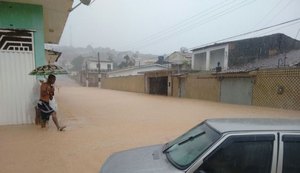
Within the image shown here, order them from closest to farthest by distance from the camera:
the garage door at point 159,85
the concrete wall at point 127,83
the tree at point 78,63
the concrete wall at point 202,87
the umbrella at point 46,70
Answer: the umbrella at point 46,70 < the concrete wall at point 202,87 < the garage door at point 159,85 < the concrete wall at point 127,83 < the tree at point 78,63

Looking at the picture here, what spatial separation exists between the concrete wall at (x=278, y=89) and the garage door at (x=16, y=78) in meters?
Result: 13.3

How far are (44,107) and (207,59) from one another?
90.1 feet

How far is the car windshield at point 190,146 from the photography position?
254 centimetres

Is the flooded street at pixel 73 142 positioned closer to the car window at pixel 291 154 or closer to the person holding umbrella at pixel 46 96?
the person holding umbrella at pixel 46 96

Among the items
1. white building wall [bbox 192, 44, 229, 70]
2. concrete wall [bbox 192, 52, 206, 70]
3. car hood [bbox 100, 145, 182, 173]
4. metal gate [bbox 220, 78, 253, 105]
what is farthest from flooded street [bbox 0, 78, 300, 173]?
concrete wall [bbox 192, 52, 206, 70]

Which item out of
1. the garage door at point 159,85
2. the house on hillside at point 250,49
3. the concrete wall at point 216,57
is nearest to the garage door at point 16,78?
the garage door at point 159,85

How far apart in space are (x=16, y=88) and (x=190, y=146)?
6.98 m

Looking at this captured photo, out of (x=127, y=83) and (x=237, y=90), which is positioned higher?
(x=237, y=90)

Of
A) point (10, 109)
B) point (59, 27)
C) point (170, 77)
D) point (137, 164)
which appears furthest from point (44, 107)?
point (170, 77)

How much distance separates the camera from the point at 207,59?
105 feet

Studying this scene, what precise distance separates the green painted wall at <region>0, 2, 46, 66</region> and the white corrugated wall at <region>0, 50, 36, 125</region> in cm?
33

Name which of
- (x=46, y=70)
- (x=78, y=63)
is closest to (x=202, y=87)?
(x=46, y=70)

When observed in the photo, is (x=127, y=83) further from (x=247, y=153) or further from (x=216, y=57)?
(x=247, y=153)

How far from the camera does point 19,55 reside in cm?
785
